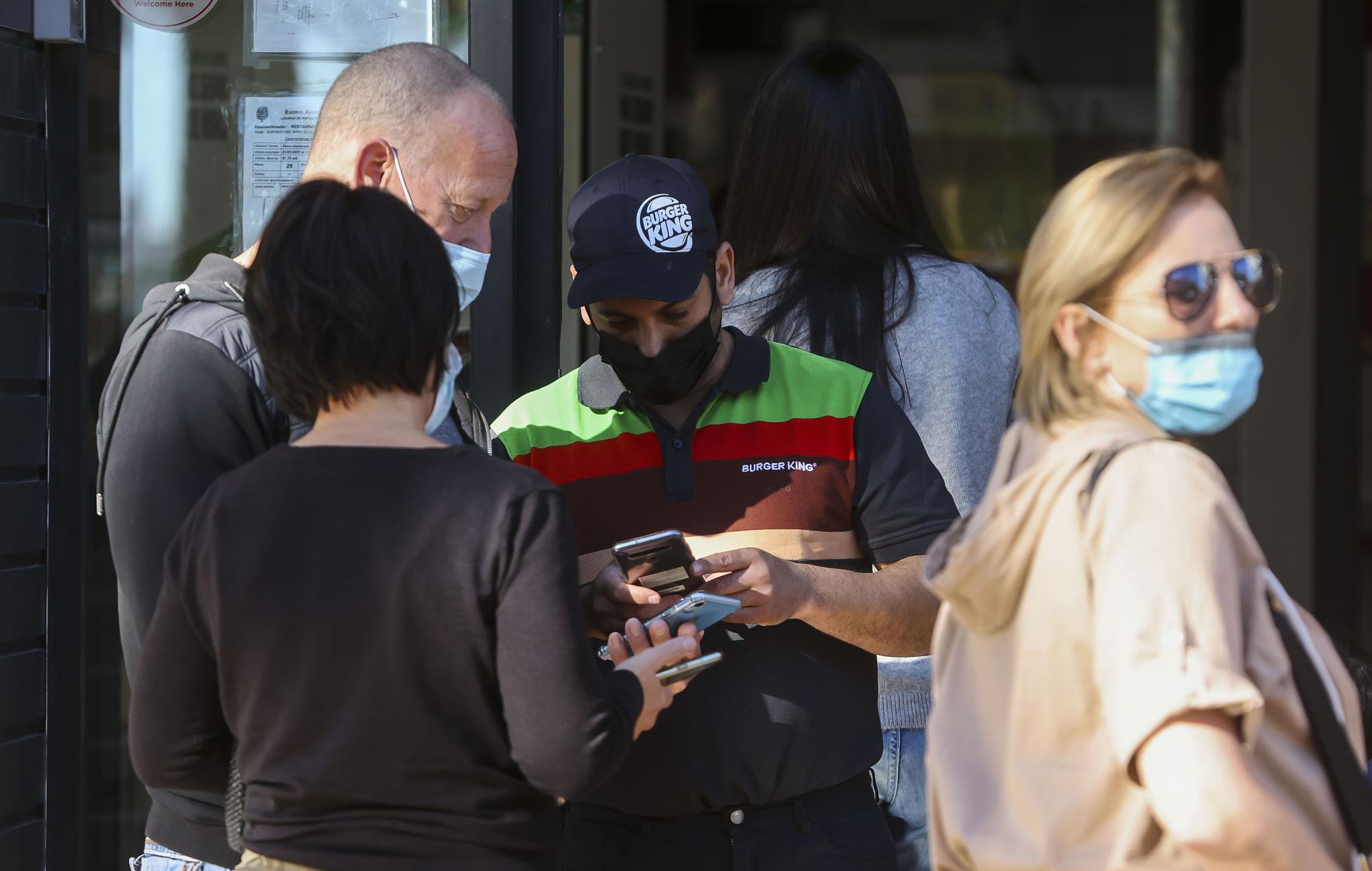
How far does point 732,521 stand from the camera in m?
2.19

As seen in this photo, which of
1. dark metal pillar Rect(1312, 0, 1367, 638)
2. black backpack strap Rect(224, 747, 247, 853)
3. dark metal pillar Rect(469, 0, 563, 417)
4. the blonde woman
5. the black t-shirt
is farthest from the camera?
dark metal pillar Rect(1312, 0, 1367, 638)

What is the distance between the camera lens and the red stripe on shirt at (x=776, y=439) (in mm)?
2199

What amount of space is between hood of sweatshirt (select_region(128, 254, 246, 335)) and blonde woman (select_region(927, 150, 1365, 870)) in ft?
3.36

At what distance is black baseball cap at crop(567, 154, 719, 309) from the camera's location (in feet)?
7.00

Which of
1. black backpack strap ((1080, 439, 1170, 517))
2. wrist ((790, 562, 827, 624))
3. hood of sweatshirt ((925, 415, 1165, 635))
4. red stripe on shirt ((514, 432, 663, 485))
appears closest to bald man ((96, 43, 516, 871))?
red stripe on shirt ((514, 432, 663, 485))

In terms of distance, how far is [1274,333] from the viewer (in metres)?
6.16

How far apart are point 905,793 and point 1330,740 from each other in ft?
3.52

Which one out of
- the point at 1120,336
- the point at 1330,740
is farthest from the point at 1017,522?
the point at 1330,740

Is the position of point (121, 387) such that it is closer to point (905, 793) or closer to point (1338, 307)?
point (905, 793)

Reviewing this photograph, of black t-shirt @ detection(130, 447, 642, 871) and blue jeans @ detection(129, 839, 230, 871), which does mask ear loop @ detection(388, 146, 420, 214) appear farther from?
blue jeans @ detection(129, 839, 230, 871)

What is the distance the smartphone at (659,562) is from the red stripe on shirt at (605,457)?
0.20 meters

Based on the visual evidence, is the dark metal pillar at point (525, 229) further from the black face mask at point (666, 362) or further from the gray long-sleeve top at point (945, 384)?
the black face mask at point (666, 362)

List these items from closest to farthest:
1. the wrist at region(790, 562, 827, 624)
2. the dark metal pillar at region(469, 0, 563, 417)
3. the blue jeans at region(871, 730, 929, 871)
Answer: the wrist at region(790, 562, 827, 624)
the blue jeans at region(871, 730, 929, 871)
the dark metal pillar at region(469, 0, 563, 417)

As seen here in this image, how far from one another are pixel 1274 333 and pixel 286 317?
17.5 ft
